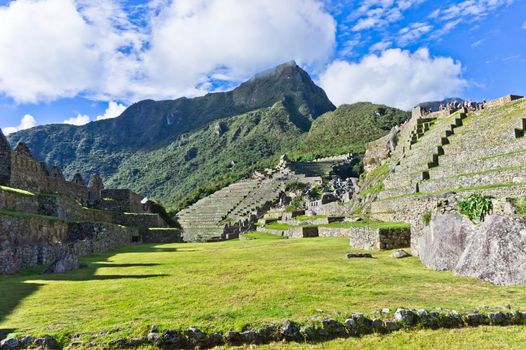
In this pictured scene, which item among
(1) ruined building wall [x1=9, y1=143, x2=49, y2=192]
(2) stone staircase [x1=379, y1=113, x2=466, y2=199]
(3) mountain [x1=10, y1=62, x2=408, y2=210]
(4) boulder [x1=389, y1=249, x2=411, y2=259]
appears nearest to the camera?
(4) boulder [x1=389, y1=249, x2=411, y2=259]

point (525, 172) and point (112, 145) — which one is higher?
point (112, 145)

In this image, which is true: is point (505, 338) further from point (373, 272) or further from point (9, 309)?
point (9, 309)

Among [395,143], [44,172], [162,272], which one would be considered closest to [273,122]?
[395,143]

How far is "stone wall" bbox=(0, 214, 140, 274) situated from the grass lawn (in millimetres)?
763

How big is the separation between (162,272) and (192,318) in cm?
579

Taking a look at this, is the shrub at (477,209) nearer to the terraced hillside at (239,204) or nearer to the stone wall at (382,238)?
the stone wall at (382,238)

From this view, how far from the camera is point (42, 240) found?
678 inches

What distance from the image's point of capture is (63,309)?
8.30 metres

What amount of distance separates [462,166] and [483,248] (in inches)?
653

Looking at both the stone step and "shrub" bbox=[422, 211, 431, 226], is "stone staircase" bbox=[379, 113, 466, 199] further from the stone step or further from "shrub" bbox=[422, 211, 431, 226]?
"shrub" bbox=[422, 211, 431, 226]

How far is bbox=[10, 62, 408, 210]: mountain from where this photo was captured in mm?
109988

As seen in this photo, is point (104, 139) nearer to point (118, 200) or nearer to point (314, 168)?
point (314, 168)

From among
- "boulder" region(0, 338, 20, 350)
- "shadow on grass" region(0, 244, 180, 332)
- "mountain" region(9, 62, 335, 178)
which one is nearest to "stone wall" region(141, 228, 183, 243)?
"shadow on grass" region(0, 244, 180, 332)

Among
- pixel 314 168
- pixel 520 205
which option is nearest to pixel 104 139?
pixel 314 168
